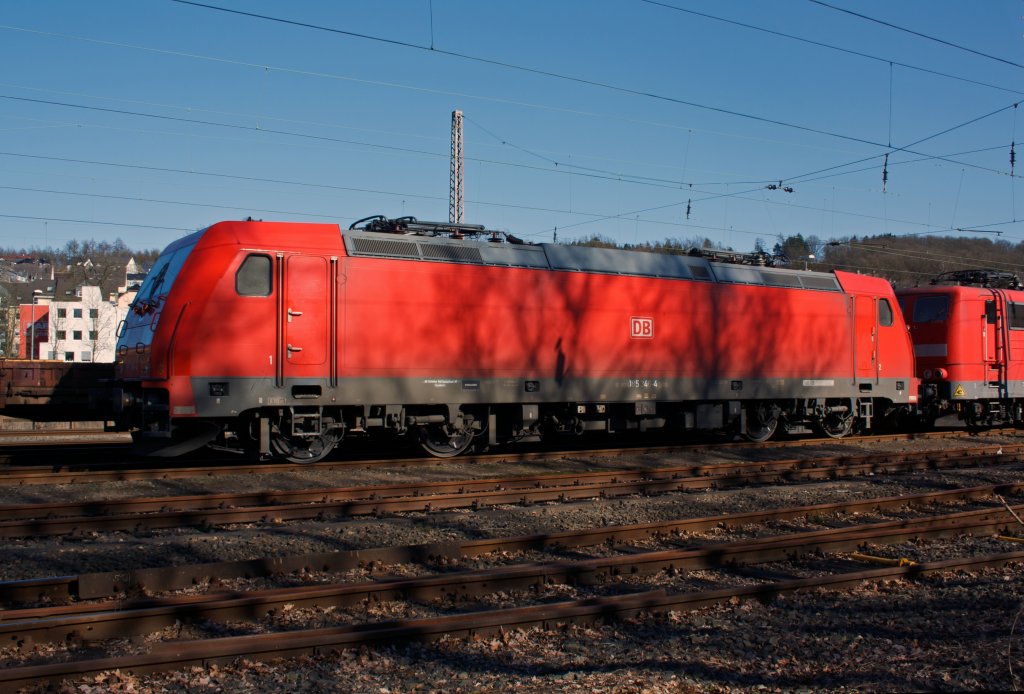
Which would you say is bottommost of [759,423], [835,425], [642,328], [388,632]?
[388,632]

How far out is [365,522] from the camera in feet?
31.4

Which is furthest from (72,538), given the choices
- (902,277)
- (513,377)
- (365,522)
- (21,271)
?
(21,271)

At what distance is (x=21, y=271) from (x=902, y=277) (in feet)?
403

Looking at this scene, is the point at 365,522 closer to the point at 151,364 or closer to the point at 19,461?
the point at 151,364

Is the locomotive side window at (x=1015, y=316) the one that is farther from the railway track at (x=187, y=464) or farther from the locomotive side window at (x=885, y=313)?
the railway track at (x=187, y=464)

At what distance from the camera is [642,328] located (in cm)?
1620

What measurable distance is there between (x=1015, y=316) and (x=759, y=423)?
29.8ft

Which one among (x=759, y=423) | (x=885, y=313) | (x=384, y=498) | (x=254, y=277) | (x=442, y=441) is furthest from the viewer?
(x=885, y=313)

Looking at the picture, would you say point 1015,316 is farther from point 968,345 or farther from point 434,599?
point 434,599

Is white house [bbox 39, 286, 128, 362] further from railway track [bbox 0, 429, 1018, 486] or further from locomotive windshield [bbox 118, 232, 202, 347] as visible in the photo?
locomotive windshield [bbox 118, 232, 202, 347]

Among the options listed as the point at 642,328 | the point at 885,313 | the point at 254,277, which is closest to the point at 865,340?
the point at 885,313

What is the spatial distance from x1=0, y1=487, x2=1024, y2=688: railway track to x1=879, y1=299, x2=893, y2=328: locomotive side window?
12.1 metres

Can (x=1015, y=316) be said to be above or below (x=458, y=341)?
above

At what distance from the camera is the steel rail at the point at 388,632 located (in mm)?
4934
